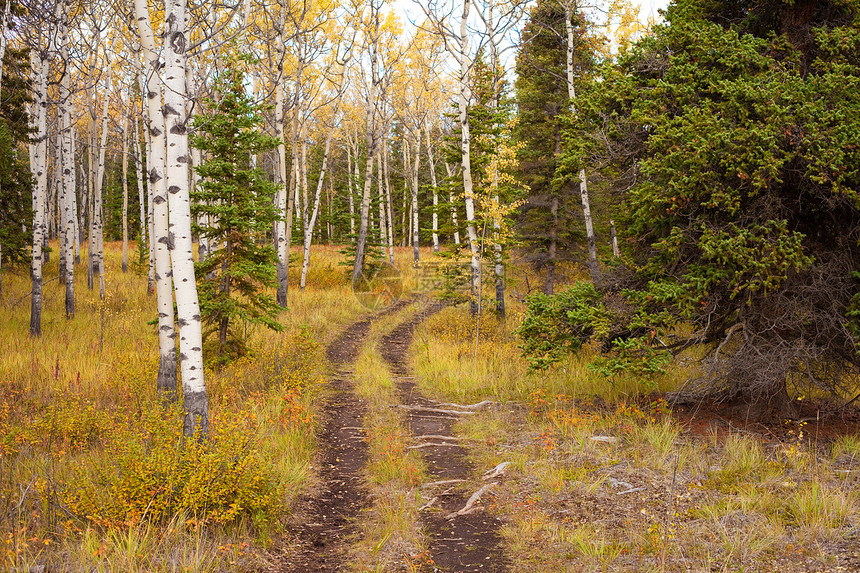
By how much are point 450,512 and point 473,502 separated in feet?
1.01

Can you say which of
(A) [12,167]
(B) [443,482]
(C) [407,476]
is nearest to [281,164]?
(A) [12,167]

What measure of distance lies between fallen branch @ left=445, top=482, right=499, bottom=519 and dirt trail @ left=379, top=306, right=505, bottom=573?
5 cm

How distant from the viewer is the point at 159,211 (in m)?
6.77

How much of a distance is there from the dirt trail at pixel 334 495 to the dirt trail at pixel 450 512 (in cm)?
82

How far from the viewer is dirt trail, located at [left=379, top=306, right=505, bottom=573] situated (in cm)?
457

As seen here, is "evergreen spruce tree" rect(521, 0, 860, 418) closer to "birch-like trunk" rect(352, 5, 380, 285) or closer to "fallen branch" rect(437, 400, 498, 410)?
"fallen branch" rect(437, 400, 498, 410)

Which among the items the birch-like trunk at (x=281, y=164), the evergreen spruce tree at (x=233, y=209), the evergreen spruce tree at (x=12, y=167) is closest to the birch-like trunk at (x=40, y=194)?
the evergreen spruce tree at (x=12, y=167)

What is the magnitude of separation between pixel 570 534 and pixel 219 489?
3230 mm

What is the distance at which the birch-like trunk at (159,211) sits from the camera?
6.82m

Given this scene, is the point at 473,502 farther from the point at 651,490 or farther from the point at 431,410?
the point at 431,410

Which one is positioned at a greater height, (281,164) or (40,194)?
(281,164)

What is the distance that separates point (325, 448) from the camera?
23.8ft

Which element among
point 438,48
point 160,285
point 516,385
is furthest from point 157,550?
point 438,48

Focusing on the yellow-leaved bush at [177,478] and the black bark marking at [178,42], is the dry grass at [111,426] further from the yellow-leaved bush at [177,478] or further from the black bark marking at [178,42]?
the black bark marking at [178,42]
